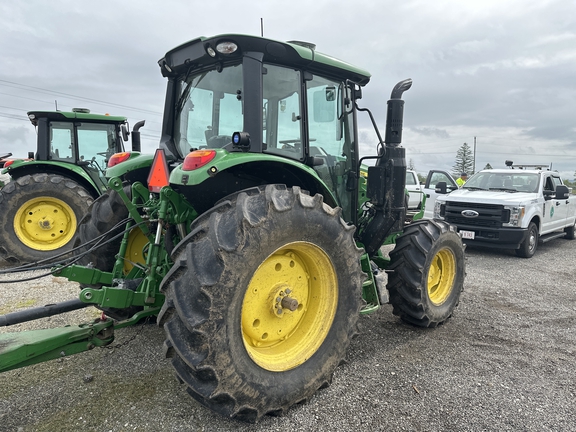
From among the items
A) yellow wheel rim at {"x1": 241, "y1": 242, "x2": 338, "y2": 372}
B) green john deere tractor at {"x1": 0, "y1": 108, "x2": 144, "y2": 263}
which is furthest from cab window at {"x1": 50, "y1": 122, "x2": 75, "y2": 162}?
yellow wheel rim at {"x1": 241, "y1": 242, "x2": 338, "y2": 372}

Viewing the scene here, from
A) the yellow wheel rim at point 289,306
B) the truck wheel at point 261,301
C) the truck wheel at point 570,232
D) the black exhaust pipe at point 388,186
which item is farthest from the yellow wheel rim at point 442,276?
the truck wheel at point 570,232

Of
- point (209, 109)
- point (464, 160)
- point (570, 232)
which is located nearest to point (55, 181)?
point (209, 109)

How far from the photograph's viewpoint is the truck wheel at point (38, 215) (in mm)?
6727

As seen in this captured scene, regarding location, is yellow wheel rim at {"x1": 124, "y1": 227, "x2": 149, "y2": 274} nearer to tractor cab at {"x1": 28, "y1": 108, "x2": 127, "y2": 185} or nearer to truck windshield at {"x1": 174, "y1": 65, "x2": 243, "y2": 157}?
truck windshield at {"x1": 174, "y1": 65, "x2": 243, "y2": 157}

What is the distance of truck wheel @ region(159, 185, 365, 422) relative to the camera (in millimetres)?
2215

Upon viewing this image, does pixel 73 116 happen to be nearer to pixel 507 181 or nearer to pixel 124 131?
pixel 124 131

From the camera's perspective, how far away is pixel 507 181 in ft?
29.9

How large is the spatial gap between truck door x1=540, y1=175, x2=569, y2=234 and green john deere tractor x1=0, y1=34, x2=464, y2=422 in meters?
6.01

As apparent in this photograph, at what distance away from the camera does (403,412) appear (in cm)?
264

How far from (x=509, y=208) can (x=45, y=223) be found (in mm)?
8509

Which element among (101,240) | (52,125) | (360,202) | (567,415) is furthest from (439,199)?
(52,125)

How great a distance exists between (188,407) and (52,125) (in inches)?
273

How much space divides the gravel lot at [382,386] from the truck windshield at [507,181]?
5.07 metres

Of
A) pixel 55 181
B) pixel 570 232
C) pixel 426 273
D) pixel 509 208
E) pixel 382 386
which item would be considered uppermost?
pixel 55 181
